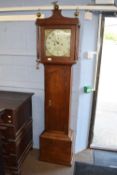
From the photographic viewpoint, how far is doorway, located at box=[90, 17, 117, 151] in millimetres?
2430

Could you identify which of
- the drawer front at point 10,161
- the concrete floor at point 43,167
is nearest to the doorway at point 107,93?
the concrete floor at point 43,167

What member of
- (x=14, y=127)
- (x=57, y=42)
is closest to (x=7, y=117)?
(x=14, y=127)

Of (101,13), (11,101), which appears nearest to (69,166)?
(11,101)

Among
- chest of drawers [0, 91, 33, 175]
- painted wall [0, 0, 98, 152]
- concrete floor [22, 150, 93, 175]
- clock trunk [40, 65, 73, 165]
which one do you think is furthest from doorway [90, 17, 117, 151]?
chest of drawers [0, 91, 33, 175]

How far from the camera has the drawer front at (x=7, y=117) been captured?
191 cm

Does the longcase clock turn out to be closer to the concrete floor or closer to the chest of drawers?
the concrete floor

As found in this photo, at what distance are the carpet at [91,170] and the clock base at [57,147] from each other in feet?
0.39

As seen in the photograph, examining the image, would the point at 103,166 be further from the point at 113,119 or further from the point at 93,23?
the point at 93,23

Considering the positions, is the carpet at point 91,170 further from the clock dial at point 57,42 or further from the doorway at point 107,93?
the clock dial at point 57,42

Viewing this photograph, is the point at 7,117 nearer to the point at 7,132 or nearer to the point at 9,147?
the point at 7,132

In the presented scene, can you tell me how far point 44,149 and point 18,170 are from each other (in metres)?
0.38

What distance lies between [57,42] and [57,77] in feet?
1.23

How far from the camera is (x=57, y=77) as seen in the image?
2.08 metres

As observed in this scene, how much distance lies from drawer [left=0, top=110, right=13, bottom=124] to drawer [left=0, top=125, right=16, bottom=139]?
2.4 inches
